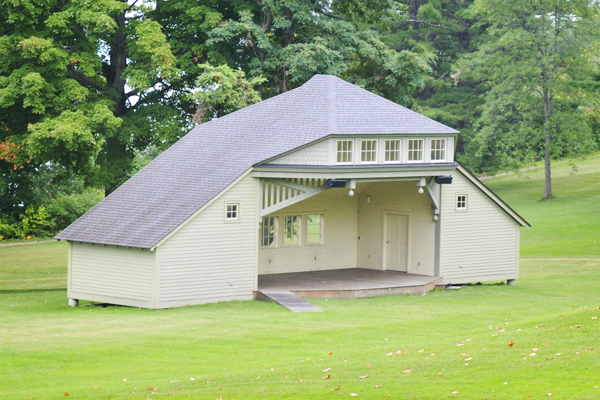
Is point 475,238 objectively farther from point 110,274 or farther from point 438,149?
point 110,274

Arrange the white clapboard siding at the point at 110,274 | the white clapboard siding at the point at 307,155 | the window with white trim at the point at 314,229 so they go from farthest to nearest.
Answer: the window with white trim at the point at 314,229
the white clapboard siding at the point at 307,155
the white clapboard siding at the point at 110,274

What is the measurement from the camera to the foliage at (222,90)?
103 feet

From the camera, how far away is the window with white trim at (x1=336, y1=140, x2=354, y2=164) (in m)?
22.4

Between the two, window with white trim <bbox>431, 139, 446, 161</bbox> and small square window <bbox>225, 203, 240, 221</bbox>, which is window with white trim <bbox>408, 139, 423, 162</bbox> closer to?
window with white trim <bbox>431, 139, 446, 161</bbox>

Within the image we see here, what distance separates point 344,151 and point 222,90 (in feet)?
35.4

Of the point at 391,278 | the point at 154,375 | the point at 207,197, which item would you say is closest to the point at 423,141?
the point at 391,278

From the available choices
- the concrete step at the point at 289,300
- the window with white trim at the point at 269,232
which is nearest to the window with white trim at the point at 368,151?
the concrete step at the point at 289,300

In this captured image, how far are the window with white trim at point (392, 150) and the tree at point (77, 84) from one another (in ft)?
38.0

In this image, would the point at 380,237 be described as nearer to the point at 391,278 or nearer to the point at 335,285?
the point at 391,278

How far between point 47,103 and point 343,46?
13481 millimetres

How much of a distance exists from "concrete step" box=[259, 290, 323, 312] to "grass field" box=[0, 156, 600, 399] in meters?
0.32

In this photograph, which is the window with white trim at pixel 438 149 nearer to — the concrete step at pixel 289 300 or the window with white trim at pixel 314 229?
the window with white trim at pixel 314 229

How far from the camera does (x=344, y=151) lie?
2241cm

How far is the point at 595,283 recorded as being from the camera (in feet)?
87.5
